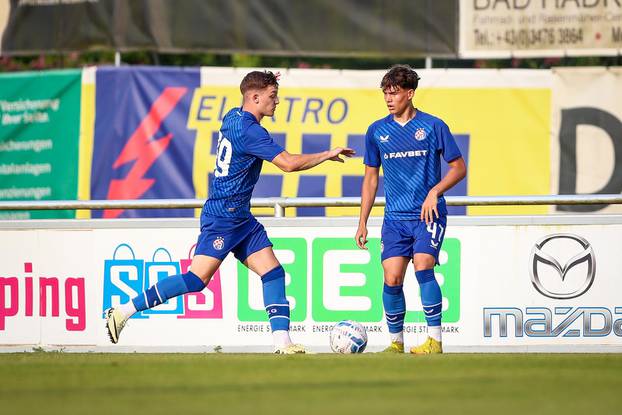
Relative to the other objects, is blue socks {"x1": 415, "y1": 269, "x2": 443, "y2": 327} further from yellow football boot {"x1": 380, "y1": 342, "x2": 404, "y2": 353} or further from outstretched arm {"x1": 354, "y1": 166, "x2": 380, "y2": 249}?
outstretched arm {"x1": 354, "y1": 166, "x2": 380, "y2": 249}

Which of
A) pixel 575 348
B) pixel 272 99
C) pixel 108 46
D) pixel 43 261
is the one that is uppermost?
pixel 108 46

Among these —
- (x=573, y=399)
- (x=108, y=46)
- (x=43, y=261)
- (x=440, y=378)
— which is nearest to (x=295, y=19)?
(x=108, y=46)

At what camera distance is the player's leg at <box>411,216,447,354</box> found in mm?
9328

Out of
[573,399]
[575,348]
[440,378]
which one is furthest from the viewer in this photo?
[575,348]

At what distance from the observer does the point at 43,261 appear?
37.2 ft

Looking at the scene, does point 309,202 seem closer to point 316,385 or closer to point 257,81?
point 257,81

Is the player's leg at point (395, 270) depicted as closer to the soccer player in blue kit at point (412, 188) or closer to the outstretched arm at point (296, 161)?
the soccer player in blue kit at point (412, 188)

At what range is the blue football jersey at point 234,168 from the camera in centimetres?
935

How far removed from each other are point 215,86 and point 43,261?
419 centimetres

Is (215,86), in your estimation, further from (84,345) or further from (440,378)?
Result: (440,378)

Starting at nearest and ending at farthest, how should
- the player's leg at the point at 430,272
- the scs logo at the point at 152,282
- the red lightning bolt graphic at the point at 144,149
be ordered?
the player's leg at the point at 430,272
the scs logo at the point at 152,282
the red lightning bolt graphic at the point at 144,149

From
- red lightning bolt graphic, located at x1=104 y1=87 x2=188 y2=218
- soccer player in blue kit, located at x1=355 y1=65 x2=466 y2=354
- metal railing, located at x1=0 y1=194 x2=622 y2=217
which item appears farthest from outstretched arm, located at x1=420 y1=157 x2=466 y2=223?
red lightning bolt graphic, located at x1=104 y1=87 x2=188 y2=218

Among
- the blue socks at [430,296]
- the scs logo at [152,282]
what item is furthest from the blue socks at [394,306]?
the scs logo at [152,282]

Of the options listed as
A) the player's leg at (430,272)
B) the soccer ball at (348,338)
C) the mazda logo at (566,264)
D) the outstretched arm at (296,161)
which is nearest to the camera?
the outstretched arm at (296,161)
